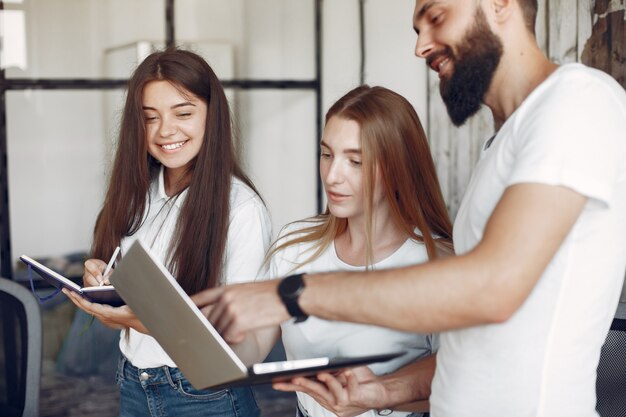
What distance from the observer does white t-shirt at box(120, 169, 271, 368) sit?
2.00 meters

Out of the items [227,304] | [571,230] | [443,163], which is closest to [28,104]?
[443,163]

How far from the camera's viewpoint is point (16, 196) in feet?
12.7

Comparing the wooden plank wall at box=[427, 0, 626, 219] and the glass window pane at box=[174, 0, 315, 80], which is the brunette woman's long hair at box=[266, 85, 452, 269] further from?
the glass window pane at box=[174, 0, 315, 80]

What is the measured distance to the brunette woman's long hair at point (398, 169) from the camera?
5.97 feet

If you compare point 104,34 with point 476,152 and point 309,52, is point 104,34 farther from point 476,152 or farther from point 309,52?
point 476,152

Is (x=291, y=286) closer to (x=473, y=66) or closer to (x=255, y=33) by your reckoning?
(x=473, y=66)

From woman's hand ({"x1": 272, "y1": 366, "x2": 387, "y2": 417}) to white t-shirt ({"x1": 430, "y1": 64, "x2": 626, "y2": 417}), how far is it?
0.29 metres

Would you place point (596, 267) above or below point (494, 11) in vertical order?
below

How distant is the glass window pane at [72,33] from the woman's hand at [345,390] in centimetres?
269

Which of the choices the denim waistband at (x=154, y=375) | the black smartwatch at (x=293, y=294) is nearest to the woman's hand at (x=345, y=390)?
the black smartwatch at (x=293, y=294)

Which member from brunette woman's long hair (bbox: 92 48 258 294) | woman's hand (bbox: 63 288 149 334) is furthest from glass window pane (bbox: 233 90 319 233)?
woman's hand (bbox: 63 288 149 334)

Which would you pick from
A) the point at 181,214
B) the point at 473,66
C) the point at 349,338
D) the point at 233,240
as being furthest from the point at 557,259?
the point at 181,214

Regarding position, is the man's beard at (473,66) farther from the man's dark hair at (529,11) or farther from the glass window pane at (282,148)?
the glass window pane at (282,148)

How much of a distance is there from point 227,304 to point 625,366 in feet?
2.87
